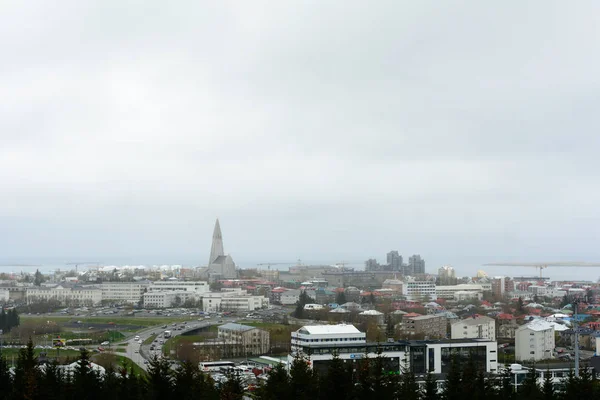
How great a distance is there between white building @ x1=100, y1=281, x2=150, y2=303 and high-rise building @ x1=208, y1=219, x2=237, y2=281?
1595cm

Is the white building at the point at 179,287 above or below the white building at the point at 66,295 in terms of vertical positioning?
above

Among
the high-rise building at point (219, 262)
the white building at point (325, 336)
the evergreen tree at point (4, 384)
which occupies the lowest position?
the white building at point (325, 336)

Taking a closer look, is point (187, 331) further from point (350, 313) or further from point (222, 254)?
point (222, 254)

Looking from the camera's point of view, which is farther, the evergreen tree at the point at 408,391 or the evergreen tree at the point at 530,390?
the evergreen tree at the point at 530,390

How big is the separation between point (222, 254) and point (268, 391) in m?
60.2

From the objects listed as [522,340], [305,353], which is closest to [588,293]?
[522,340]

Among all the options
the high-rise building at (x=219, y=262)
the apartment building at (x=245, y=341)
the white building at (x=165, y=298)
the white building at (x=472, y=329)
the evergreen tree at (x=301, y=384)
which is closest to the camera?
the evergreen tree at (x=301, y=384)

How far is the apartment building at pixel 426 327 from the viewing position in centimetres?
2560

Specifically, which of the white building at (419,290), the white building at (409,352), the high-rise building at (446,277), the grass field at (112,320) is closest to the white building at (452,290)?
the white building at (419,290)

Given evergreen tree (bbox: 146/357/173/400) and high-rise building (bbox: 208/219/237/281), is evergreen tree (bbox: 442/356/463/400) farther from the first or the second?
high-rise building (bbox: 208/219/237/281)

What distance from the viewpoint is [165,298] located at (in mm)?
45250

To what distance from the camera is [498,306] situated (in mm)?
39750

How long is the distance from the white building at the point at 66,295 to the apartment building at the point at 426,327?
977 inches

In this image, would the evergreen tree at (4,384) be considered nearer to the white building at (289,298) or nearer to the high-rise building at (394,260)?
the white building at (289,298)
